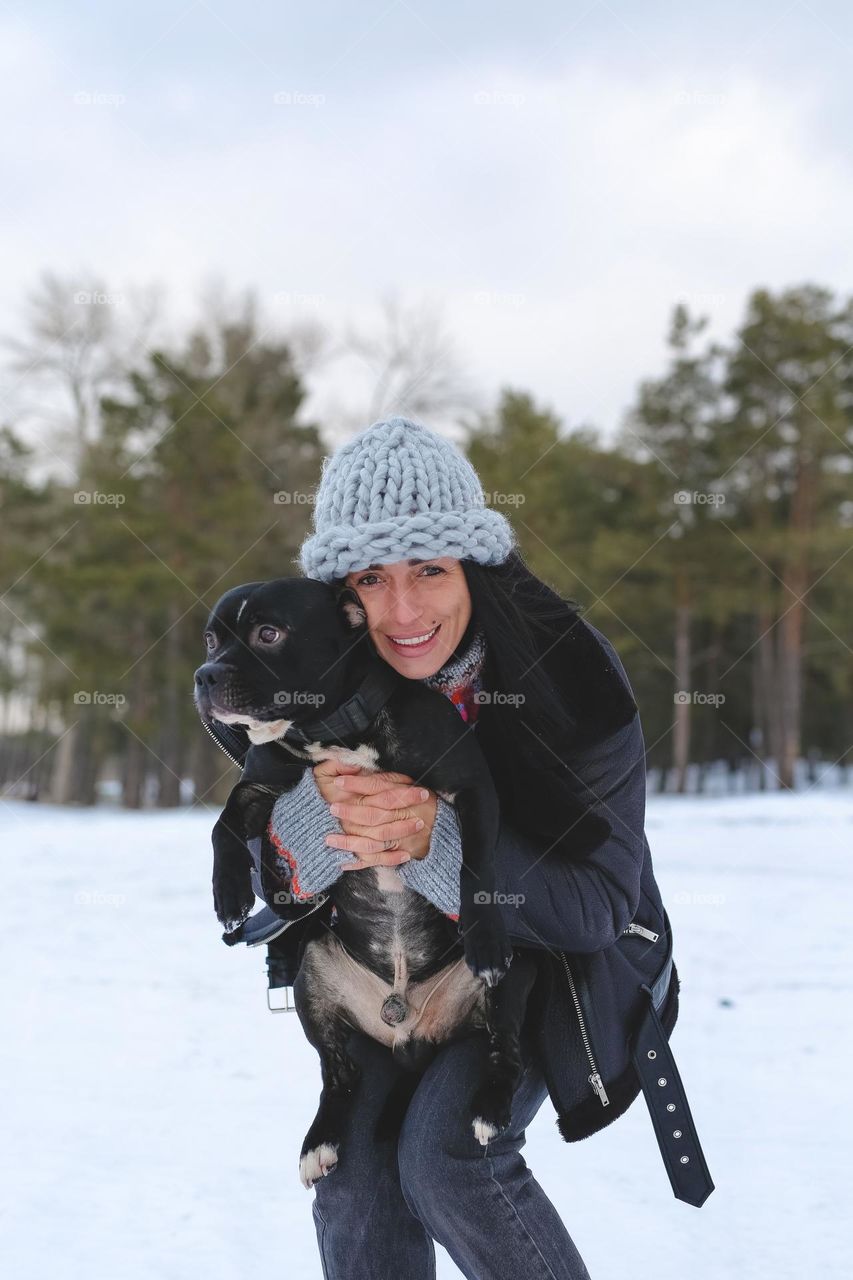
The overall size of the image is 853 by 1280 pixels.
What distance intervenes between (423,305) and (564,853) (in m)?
17.1

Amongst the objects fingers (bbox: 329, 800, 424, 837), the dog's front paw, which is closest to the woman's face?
fingers (bbox: 329, 800, 424, 837)

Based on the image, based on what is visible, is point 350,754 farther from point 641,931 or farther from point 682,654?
point 682,654

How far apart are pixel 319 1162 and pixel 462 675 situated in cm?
99

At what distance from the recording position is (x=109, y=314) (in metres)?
21.8

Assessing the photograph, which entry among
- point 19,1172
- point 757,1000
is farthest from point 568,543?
point 19,1172

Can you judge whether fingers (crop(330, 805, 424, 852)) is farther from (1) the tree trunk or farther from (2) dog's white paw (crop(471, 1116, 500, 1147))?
(1) the tree trunk

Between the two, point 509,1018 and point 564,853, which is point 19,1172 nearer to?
point 509,1018

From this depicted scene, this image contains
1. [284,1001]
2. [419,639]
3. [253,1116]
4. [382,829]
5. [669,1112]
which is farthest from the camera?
[253,1116]

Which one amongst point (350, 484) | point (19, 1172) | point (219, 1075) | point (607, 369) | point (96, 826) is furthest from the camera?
point (607, 369)

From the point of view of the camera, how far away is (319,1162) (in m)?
2.06

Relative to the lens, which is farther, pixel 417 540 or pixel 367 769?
pixel 367 769

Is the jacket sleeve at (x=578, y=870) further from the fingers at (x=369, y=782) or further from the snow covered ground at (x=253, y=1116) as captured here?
the snow covered ground at (x=253, y=1116)

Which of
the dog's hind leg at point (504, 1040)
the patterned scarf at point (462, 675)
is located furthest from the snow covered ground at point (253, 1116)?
the patterned scarf at point (462, 675)

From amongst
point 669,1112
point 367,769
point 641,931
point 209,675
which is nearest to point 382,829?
point 367,769
